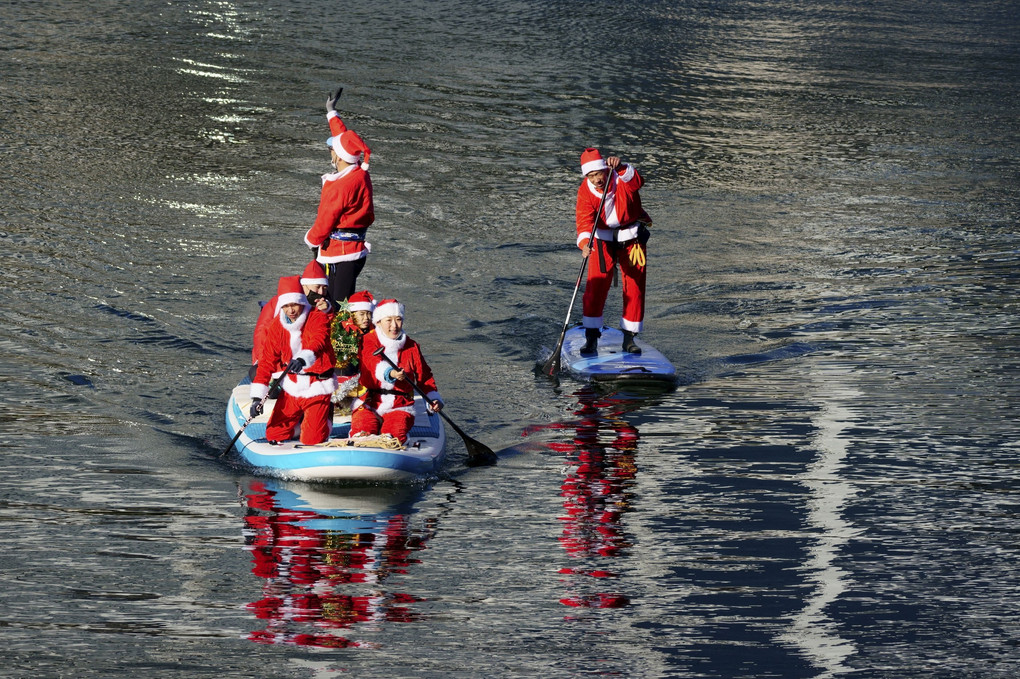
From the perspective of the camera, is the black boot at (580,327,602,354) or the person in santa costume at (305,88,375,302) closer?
the person in santa costume at (305,88,375,302)

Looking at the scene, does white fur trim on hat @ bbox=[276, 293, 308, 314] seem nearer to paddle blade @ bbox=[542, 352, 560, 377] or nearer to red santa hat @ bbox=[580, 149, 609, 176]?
red santa hat @ bbox=[580, 149, 609, 176]

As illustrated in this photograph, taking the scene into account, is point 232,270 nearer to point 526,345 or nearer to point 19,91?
point 526,345

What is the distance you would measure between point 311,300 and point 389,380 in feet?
4.24

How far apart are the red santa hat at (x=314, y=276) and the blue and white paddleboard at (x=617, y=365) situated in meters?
2.92

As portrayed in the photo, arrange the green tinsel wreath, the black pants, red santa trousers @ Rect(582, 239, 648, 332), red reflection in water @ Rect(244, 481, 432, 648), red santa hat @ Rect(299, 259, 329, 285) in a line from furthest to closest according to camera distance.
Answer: red santa trousers @ Rect(582, 239, 648, 332) → the black pants → red santa hat @ Rect(299, 259, 329, 285) → the green tinsel wreath → red reflection in water @ Rect(244, 481, 432, 648)

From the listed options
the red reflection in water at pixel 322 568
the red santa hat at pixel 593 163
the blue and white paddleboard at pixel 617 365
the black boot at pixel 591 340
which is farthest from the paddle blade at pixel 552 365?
the red reflection in water at pixel 322 568

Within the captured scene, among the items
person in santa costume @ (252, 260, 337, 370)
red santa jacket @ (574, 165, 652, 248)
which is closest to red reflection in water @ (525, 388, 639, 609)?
→ red santa jacket @ (574, 165, 652, 248)

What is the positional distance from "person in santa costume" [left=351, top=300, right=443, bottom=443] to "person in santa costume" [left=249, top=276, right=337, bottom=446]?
13.3 inches

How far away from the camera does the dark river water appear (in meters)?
8.91

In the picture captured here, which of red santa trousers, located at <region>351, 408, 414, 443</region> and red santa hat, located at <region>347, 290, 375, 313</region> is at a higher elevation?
red santa hat, located at <region>347, 290, 375, 313</region>

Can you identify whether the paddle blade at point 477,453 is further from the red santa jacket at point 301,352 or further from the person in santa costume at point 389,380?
the red santa jacket at point 301,352

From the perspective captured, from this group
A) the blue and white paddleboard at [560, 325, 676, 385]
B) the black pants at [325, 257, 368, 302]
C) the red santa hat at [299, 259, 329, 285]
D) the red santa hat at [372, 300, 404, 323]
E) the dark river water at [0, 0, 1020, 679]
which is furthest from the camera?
the blue and white paddleboard at [560, 325, 676, 385]

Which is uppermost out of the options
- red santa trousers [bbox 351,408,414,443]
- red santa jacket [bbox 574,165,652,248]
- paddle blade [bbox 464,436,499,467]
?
red santa jacket [bbox 574,165,652,248]

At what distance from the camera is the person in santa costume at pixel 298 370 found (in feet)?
37.5
